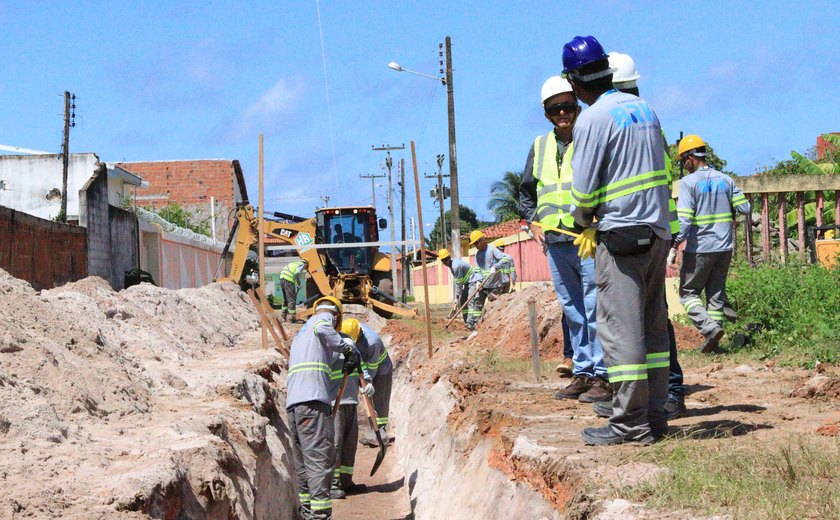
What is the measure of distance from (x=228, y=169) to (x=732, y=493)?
48196 millimetres

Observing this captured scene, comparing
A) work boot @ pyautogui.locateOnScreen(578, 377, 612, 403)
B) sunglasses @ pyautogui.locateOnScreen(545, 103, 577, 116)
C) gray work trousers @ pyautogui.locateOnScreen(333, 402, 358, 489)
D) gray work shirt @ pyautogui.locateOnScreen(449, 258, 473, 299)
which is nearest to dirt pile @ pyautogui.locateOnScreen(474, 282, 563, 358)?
gray work shirt @ pyautogui.locateOnScreen(449, 258, 473, 299)

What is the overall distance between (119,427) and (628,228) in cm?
477

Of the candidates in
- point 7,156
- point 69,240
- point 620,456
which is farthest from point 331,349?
point 7,156

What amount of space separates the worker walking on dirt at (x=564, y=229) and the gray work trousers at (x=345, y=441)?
4016 mm

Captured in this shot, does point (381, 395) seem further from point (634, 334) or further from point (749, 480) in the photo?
point (749, 480)

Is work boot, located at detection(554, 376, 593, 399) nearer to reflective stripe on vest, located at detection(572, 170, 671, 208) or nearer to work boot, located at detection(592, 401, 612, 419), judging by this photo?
work boot, located at detection(592, 401, 612, 419)

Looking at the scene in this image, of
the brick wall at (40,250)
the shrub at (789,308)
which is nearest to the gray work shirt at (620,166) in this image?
the shrub at (789,308)

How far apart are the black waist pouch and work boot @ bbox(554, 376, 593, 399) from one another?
2309 mm

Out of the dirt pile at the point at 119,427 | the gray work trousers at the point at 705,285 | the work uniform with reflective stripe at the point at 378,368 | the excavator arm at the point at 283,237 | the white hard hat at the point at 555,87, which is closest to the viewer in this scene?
the dirt pile at the point at 119,427

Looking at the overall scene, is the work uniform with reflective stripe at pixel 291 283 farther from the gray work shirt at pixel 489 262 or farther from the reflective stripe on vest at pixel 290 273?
the gray work shirt at pixel 489 262

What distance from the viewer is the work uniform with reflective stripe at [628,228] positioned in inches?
200

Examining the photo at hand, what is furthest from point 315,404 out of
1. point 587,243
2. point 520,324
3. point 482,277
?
point 482,277

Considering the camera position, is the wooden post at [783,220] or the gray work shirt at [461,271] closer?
the wooden post at [783,220]

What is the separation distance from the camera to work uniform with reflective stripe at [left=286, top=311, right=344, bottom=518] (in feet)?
30.1
